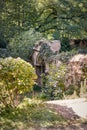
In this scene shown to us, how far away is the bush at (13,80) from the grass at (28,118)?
0.93ft

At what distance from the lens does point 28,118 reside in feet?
20.5

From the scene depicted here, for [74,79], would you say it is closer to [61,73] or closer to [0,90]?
[61,73]

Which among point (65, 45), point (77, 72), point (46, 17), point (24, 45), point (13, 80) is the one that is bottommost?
point (65, 45)

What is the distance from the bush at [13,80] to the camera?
649cm

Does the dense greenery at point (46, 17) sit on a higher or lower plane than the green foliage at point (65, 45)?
higher

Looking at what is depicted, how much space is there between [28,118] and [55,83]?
475cm

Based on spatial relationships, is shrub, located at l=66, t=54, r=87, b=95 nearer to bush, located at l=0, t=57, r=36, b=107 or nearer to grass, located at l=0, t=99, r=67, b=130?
grass, located at l=0, t=99, r=67, b=130

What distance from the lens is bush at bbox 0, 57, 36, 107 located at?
6492 millimetres

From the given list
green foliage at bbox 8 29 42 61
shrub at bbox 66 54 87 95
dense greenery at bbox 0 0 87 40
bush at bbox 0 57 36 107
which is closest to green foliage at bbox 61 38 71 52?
dense greenery at bbox 0 0 87 40

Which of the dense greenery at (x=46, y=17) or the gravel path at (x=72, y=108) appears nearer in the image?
the gravel path at (x=72, y=108)

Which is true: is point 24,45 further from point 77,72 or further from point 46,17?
point 77,72

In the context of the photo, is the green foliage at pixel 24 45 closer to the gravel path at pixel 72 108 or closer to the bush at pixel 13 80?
the gravel path at pixel 72 108

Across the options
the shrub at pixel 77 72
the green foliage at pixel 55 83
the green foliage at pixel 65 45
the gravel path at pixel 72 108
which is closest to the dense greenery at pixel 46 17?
the green foliage at pixel 65 45

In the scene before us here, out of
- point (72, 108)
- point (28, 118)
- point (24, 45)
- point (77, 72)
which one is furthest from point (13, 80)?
point (24, 45)
